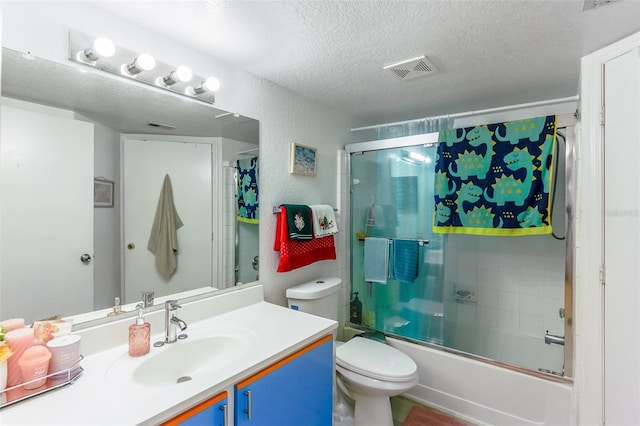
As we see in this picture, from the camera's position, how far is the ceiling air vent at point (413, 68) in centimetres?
157

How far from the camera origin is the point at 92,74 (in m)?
1.17

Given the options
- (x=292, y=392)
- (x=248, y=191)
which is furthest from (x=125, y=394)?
(x=248, y=191)

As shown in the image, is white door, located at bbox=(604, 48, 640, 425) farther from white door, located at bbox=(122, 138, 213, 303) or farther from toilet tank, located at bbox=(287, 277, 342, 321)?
white door, located at bbox=(122, 138, 213, 303)

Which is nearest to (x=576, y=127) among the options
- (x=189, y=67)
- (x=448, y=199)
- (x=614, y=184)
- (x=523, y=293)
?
(x=614, y=184)

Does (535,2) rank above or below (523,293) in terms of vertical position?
above

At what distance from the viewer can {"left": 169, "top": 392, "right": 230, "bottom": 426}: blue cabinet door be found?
84 cm

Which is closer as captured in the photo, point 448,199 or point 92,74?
point 92,74

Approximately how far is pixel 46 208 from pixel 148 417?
0.84m

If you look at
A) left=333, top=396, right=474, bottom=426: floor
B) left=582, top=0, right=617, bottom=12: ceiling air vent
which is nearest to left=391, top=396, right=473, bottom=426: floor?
left=333, top=396, right=474, bottom=426: floor

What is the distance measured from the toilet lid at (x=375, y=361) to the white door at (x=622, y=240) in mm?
844

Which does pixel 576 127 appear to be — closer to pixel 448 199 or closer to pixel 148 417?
pixel 448 199

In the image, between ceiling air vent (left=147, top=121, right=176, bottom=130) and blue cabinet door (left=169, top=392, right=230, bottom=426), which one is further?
ceiling air vent (left=147, top=121, right=176, bottom=130)

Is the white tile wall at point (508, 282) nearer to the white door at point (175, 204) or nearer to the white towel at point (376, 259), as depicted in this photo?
the white towel at point (376, 259)

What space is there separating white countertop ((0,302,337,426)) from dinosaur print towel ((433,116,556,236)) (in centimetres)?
131
